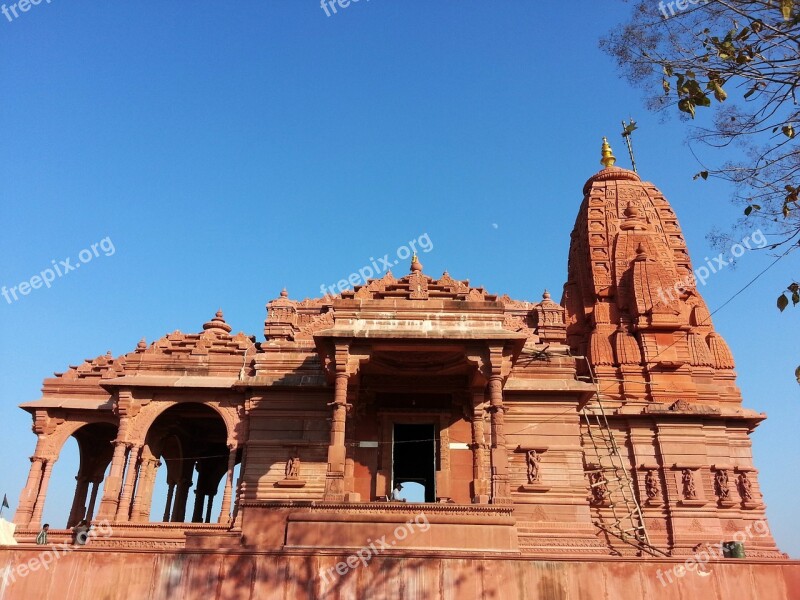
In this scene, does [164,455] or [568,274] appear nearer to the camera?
[164,455]

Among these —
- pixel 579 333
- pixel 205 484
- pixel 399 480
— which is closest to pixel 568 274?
pixel 579 333

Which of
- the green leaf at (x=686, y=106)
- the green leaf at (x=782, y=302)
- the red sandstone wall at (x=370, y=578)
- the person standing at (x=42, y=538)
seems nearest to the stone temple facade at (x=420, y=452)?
the red sandstone wall at (x=370, y=578)

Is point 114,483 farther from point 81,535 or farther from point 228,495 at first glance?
point 228,495

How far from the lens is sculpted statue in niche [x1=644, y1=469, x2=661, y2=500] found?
839 inches

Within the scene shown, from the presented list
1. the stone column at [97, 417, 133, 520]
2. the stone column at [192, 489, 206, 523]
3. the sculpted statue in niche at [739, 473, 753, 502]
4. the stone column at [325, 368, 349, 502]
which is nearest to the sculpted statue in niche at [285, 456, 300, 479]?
the stone column at [325, 368, 349, 502]

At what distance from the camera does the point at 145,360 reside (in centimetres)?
2112

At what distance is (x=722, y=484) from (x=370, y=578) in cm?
1626

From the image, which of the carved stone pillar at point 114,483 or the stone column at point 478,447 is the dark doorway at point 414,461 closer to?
the stone column at point 478,447

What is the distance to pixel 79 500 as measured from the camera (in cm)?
2438

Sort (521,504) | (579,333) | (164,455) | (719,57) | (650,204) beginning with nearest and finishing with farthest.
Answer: (719,57)
(521,504)
(164,455)
(579,333)
(650,204)

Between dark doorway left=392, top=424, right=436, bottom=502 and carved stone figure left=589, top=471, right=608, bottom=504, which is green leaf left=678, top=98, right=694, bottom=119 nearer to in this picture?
carved stone figure left=589, top=471, right=608, bottom=504

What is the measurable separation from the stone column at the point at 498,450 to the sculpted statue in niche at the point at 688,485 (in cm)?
962

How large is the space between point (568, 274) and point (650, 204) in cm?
544

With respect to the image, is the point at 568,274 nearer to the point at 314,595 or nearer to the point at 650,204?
the point at 650,204
